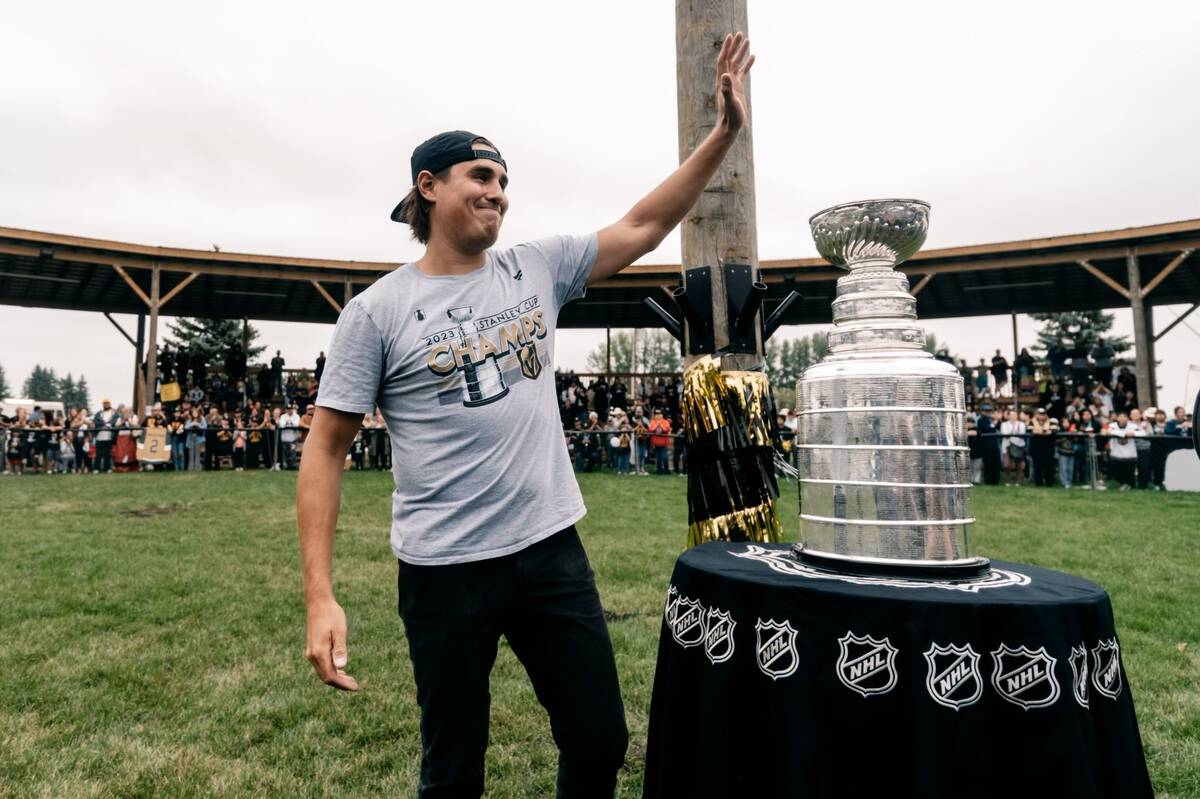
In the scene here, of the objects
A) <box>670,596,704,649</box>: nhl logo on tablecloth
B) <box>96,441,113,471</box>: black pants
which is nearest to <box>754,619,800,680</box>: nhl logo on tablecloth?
<box>670,596,704,649</box>: nhl logo on tablecloth

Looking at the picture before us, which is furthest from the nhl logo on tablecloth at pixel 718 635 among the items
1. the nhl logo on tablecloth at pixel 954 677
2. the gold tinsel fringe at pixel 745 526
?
the gold tinsel fringe at pixel 745 526

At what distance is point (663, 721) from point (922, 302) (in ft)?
78.8

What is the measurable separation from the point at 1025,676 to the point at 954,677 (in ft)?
0.42

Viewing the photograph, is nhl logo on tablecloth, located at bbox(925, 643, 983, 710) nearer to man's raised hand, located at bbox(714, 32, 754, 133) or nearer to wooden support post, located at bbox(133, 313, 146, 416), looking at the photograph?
man's raised hand, located at bbox(714, 32, 754, 133)

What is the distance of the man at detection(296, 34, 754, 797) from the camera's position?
195cm

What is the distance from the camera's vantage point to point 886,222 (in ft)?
6.36

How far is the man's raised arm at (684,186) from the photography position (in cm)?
210

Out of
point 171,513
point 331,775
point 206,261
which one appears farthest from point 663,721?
point 206,261

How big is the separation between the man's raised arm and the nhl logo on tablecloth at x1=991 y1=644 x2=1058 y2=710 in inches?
59.1

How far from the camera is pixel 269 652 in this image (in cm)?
454

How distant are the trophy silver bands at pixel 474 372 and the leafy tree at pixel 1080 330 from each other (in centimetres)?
4646

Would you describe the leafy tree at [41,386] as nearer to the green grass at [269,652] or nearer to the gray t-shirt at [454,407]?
the green grass at [269,652]

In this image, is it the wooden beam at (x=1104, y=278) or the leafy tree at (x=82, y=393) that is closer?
the wooden beam at (x=1104, y=278)

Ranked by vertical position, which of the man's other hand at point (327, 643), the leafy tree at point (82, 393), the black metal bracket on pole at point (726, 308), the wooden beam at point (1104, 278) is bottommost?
the man's other hand at point (327, 643)
